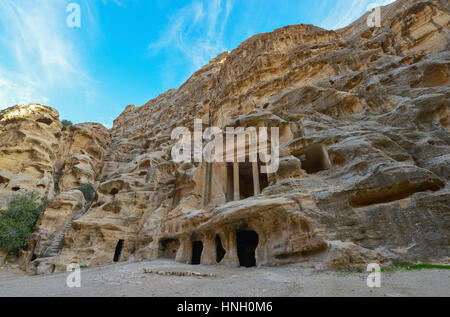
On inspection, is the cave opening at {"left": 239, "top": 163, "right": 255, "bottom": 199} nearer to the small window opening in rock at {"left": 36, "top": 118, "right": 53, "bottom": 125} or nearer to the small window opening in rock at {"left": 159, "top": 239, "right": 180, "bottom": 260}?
the small window opening in rock at {"left": 159, "top": 239, "right": 180, "bottom": 260}

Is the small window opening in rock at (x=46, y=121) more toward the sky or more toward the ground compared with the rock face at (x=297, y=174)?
more toward the sky

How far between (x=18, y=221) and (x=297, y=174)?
79.3ft

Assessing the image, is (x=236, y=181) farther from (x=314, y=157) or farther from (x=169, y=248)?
(x=169, y=248)

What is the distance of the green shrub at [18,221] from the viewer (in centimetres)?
1805

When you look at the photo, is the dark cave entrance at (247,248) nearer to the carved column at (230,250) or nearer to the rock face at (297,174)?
the rock face at (297,174)

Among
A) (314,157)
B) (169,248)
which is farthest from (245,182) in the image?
(169,248)

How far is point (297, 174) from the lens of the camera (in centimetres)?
1123

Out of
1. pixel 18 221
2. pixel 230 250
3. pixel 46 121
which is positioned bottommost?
pixel 230 250

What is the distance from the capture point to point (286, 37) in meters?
32.2

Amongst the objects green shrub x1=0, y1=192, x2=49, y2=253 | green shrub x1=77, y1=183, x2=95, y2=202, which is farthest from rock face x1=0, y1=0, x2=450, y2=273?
green shrub x1=77, y1=183, x2=95, y2=202

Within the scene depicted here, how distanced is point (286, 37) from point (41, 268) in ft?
123

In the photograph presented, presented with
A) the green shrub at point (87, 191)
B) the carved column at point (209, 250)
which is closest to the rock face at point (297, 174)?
the carved column at point (209, 250)

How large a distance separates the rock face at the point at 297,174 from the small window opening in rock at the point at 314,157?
0.30 ft
